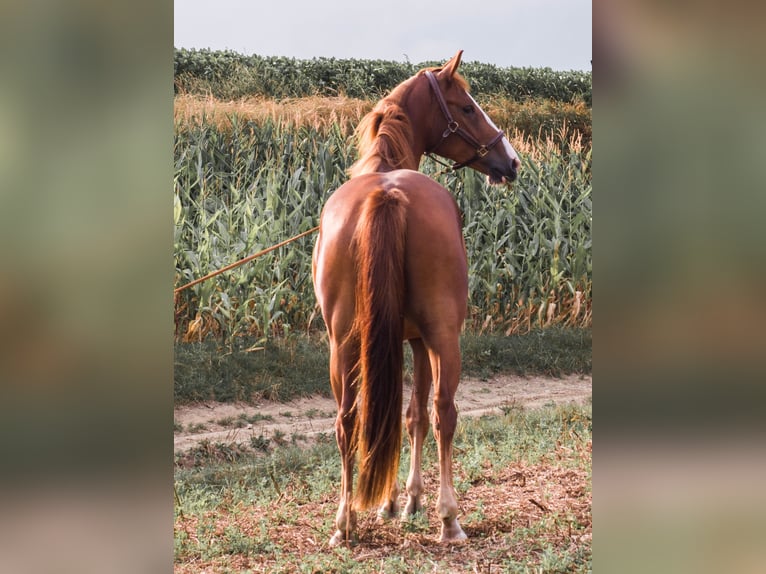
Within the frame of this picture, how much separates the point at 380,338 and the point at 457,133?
1758mm

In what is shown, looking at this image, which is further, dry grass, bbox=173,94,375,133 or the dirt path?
dry grass, bbox=173,94,375,133

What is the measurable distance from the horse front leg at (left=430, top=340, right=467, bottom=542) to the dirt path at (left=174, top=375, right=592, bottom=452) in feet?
8.96

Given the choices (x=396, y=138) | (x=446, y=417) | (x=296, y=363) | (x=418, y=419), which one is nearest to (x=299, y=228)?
(x=296, y=363)

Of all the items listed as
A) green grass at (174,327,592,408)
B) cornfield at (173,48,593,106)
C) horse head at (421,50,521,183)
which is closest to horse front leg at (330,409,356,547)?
horse head at (421,50,521,183)

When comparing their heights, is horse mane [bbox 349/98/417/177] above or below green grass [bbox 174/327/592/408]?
above

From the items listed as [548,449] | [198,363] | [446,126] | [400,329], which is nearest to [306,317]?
[198,363]

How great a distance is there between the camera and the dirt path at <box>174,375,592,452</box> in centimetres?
647
